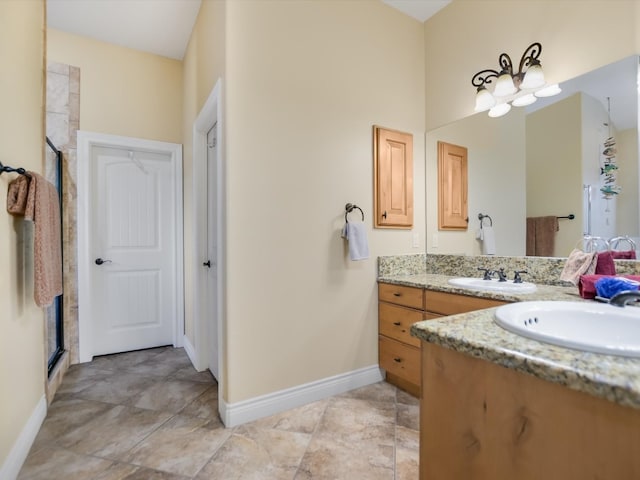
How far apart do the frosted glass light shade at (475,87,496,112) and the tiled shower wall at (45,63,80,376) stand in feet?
10.9

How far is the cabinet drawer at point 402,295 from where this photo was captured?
209 centimetres

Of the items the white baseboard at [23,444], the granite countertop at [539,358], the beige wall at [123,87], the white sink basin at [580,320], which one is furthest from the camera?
the beige wall at [123,87]

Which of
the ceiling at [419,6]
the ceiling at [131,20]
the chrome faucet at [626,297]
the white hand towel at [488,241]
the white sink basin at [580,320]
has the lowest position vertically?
the white sink basin at [580,320]

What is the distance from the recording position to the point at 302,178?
208 cm

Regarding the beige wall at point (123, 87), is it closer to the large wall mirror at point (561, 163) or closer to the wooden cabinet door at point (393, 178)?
the wooden cabinet door at point (393, 178)

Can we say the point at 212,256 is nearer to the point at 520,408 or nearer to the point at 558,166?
the point at 520,408

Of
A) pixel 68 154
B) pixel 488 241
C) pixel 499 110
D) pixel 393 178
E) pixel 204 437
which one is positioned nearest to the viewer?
pixel 204 437

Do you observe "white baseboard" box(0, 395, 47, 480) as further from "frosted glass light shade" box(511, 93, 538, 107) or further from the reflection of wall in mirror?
"frosted glass light shade" box(511, 93, 538, 107)

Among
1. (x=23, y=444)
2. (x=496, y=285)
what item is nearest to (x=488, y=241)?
(x=496, y=285)

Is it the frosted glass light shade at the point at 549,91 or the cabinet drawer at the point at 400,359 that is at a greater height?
the frosted glass light shade at the point at 549,91

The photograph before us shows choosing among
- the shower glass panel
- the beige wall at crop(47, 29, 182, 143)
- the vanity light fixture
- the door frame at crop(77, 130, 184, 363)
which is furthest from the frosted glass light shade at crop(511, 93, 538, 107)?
the shower glass panel

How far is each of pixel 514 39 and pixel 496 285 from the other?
1625 millimetres

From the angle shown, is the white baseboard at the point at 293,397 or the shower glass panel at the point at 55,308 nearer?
the white baseboard at the point at 293,397

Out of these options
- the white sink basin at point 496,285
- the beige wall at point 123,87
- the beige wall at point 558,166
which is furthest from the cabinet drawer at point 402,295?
the beige wall at point 123,87
